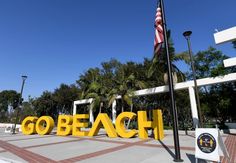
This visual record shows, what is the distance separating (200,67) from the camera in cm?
2852

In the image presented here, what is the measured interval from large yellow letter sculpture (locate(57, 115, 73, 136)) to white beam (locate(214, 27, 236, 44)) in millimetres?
14337

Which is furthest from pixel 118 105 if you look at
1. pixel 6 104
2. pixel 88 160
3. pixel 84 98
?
pixel 6 104

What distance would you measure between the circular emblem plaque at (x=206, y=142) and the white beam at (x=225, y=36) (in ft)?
34.7

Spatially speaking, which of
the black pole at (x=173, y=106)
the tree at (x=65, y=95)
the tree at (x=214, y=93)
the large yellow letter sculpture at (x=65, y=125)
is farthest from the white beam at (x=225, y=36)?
the tree at (x=65, y=95)

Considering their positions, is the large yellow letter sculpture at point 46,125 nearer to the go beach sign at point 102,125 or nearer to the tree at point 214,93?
the go beach sign at point 102,125

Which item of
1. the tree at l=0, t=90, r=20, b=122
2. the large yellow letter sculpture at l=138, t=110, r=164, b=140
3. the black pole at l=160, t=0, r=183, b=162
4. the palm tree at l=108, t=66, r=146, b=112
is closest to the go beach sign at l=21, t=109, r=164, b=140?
the large yellow letter sculpture at l=138, t=110, r=164, b=140

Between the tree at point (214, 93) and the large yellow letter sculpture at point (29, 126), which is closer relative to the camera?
the large yellow letter sculpture at point (29, 126)

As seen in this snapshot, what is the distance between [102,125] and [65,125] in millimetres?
3602

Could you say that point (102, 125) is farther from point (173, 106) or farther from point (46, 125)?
point (173, 106)

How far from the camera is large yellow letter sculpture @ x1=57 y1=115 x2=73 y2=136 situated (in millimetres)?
16766

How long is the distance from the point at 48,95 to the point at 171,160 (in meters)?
42.6

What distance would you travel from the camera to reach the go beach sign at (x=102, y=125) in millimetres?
13273

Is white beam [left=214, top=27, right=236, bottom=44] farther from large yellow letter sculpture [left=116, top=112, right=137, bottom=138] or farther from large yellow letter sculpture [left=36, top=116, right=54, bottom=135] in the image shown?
large yellow letter sculpture [left=36, top=116, right=54, bottom=135]

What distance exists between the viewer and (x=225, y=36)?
13.7 meters
